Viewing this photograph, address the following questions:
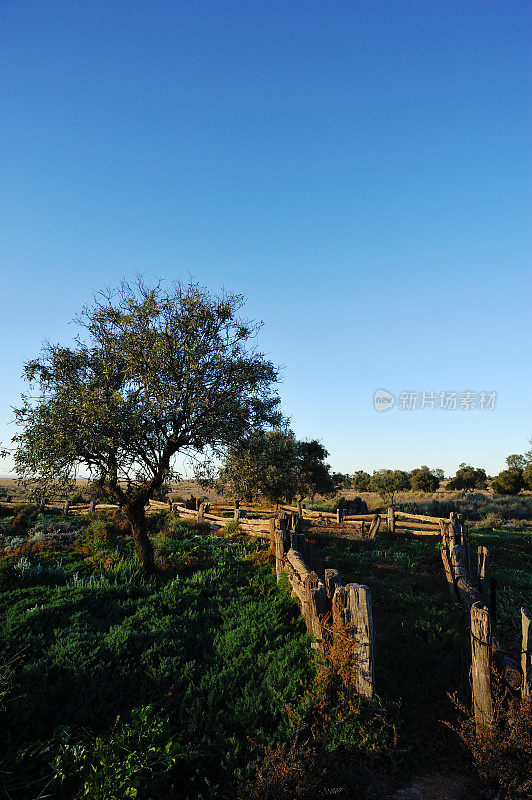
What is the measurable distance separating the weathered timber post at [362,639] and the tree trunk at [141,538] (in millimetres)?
8376

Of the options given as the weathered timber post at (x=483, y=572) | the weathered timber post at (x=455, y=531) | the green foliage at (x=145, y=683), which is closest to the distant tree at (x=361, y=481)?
the weathered timber post at (x=455, y=531)

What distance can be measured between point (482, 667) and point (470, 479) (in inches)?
2717

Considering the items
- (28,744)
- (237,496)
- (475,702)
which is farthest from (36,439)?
(237,496)

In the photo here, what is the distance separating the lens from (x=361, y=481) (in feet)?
266

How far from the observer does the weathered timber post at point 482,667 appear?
Result: 5762mm

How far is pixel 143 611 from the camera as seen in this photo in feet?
31.7

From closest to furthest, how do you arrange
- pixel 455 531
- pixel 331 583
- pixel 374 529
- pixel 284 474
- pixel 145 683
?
pixel 145 683 → pixel 331 583 → pixel 455 531 → pixel 374 529 → pixel 284 474

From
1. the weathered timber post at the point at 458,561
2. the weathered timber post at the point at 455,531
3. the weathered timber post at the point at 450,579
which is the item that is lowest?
the weathered timber post at the point at 450,579

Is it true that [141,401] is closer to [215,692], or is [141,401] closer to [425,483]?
[215,692]

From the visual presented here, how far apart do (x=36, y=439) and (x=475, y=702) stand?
488 inches

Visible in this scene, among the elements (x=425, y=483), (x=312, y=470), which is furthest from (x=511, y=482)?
(x=312, y=470)

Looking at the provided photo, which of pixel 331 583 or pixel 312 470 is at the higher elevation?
pixel 312 470

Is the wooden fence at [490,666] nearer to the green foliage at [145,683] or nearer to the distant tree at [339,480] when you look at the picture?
the green foliage at [145,683]

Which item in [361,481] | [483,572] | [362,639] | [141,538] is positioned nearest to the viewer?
[362,639]
